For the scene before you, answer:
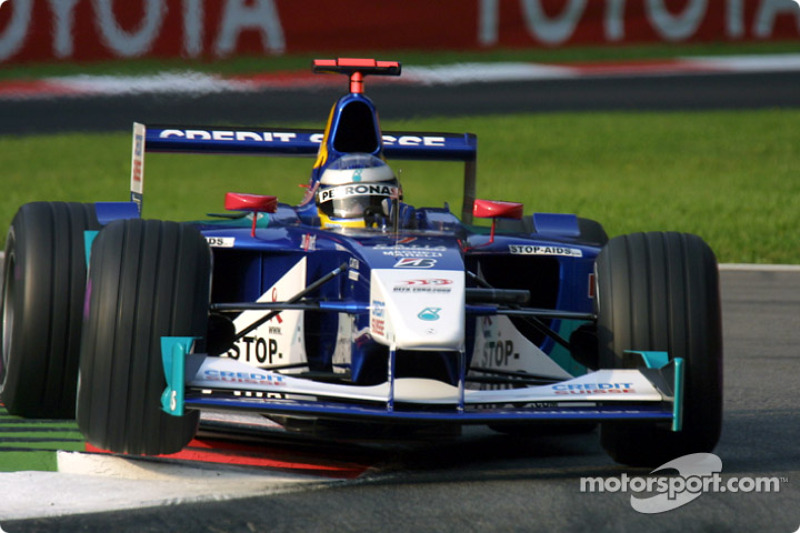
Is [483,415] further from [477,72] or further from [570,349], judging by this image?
[477,72]

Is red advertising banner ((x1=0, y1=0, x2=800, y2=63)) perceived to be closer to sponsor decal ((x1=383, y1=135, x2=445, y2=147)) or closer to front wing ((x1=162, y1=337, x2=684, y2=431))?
sponsor decal ((x1=383, y1=135, x2=445, y2=147))

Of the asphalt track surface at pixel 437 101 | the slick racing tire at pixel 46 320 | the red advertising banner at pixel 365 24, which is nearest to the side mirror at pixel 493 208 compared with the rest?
the slick racing tire at pixel 46 320

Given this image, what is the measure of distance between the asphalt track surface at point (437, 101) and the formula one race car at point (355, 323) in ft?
43.4

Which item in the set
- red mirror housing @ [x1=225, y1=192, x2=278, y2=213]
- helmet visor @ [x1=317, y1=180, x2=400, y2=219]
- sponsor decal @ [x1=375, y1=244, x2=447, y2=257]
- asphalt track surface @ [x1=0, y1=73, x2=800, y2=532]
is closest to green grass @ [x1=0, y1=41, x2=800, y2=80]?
asphalt track surface @ [x1=0, y1=73, x2=800, y2=532]

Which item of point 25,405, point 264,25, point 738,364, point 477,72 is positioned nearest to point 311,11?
point 264,25

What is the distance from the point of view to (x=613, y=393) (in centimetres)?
547

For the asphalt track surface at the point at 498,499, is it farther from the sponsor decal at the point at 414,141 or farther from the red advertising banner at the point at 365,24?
the red advertising banner at the point at 365,24

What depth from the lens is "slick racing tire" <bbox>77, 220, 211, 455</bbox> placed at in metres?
5.35

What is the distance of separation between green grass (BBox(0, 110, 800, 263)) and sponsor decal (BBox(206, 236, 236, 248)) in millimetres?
8565

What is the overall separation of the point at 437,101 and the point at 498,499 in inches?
711

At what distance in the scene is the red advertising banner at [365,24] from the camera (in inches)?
866

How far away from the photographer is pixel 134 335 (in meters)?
5.37

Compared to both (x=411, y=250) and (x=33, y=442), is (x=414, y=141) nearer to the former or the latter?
(x=411, y=250)

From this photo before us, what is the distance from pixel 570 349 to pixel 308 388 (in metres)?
1.54
